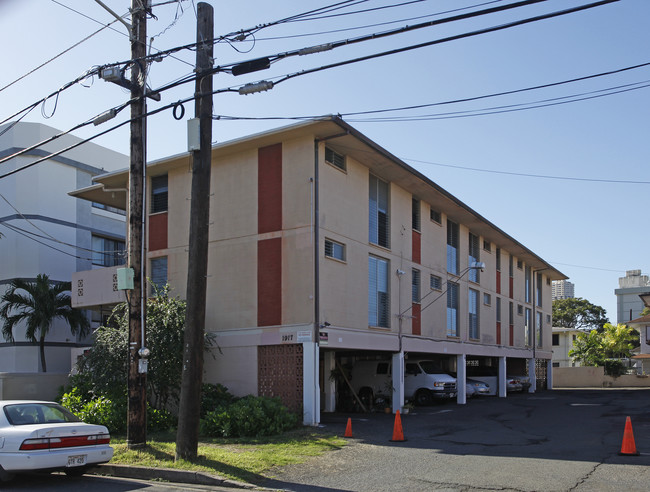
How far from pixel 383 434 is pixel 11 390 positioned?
11.8m

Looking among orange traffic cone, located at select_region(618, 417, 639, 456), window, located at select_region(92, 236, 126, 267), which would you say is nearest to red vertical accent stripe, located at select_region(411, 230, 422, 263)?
orange traffic cone, located at select_region(618, 417, 639, 456)

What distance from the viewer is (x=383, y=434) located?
17.5 m

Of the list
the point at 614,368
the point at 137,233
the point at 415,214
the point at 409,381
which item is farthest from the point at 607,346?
the point at 137,233

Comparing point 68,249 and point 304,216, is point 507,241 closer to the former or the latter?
point 304,216

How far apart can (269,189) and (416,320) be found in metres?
8.35

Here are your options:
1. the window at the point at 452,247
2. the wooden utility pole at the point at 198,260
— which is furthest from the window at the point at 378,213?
the wooden utility pole at the point at 198,260

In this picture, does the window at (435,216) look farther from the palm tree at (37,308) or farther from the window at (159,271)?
the palm tree at (37,308)

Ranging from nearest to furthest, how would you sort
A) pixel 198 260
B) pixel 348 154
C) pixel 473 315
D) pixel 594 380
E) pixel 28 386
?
1. pixel 198 260
2. pixel 28 386
3. pixel 348 154
4. pixel 473 315
5. pixel 594 380

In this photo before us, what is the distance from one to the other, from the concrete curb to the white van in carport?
13.1m

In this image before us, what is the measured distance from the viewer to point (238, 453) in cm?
1382

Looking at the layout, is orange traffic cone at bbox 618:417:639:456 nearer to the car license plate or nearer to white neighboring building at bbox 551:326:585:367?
the car license plate

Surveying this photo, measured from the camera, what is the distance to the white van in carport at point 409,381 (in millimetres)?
25328

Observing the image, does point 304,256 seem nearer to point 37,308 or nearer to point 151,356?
point 151,356

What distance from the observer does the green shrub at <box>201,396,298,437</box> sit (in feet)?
55.9
